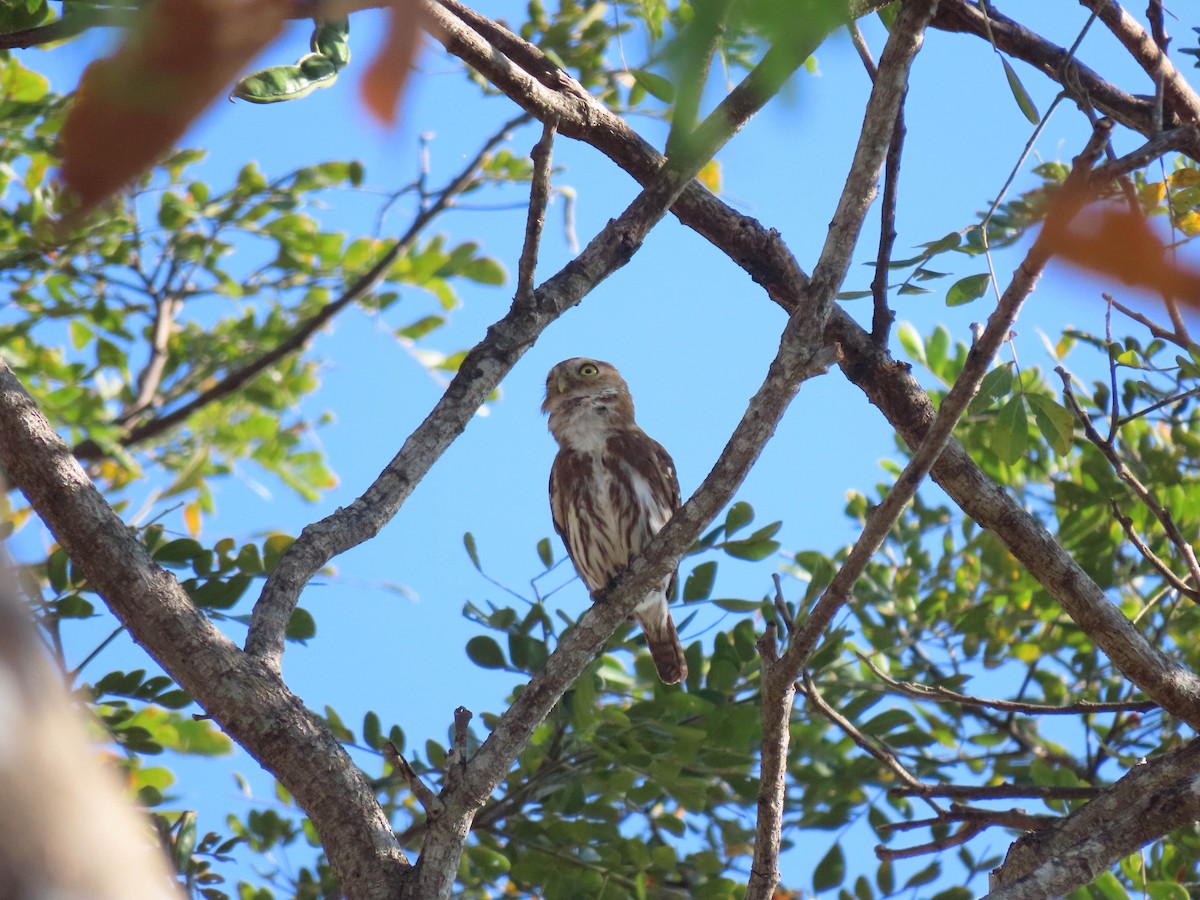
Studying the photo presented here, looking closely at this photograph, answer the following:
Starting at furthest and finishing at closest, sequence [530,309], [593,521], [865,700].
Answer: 1. [593,521]
2. [865,700]
3. [530,309]

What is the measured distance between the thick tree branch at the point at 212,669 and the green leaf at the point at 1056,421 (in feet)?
6.40

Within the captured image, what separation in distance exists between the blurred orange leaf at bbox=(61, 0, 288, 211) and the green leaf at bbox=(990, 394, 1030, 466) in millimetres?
2947

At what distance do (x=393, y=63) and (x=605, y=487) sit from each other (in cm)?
572

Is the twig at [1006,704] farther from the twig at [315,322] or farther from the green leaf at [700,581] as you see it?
the twig at [315,322]

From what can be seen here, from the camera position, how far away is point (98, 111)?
69 cm

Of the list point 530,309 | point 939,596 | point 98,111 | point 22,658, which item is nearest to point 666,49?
point 98,111

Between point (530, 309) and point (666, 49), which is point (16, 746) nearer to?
point (666, 49)

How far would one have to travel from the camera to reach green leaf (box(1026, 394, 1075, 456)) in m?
3.32

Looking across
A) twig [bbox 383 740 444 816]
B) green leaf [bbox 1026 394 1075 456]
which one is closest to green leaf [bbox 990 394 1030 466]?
green leaf [bbox 1026 394 1075 456]

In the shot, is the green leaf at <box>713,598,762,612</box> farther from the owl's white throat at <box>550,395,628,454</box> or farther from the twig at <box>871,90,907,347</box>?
the owl's white throat at <box>550,395,628,454</box>

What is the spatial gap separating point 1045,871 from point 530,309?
2013 mm

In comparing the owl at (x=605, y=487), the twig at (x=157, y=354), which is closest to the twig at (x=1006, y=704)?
the owl at (x=605, y=487)

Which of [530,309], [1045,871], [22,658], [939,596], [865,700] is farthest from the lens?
[939,596]

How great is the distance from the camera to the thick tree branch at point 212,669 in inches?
111
